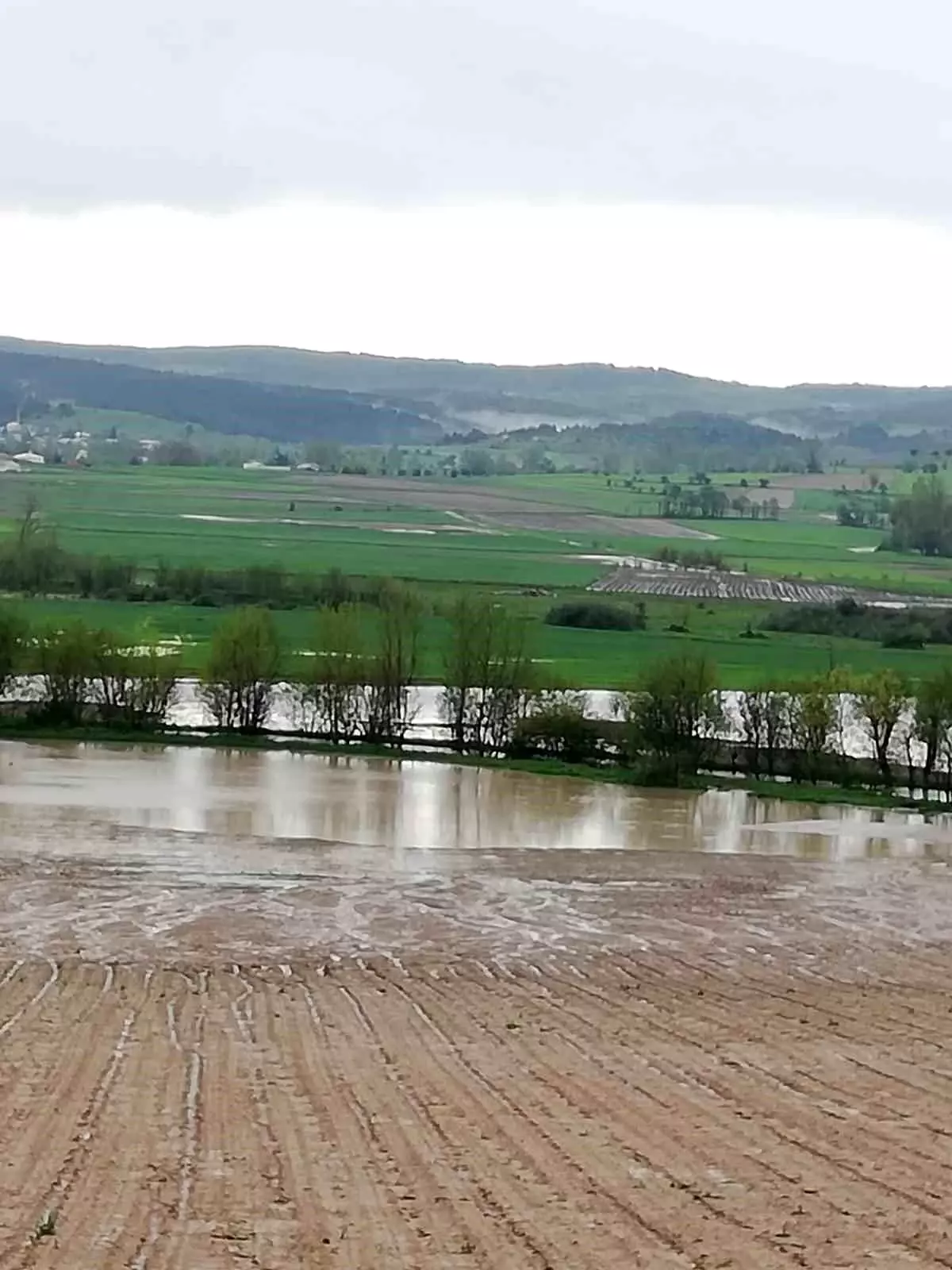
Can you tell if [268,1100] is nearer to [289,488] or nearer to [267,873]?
[267,873]

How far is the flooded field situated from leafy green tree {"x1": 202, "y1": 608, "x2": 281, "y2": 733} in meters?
13.4

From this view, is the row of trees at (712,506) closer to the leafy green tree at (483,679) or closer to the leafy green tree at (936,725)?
the leafy green tree at (483,679)

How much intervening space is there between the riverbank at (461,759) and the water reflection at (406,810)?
21.6 inches

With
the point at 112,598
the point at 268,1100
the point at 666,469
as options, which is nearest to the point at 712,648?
the point at 112,598

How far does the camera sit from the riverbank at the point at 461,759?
36781mm

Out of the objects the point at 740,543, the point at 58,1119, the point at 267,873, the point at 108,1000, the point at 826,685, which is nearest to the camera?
the point at 58,1119

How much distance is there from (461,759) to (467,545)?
46.7 meters

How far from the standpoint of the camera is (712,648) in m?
54.5

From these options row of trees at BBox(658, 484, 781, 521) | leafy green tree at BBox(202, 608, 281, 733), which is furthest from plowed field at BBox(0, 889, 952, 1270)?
row of trees at BBox(658, 484, 781, 521)

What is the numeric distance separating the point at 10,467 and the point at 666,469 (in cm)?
6734

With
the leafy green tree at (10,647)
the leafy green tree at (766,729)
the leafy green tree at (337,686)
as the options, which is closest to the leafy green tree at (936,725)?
the leafy green tree at (766,729)

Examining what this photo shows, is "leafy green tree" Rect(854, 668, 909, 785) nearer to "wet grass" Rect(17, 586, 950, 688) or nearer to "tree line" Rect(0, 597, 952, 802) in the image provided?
"tree line" Rect(0, 597, 952, 802)

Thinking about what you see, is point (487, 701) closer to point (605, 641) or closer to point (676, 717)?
point (676, 717)

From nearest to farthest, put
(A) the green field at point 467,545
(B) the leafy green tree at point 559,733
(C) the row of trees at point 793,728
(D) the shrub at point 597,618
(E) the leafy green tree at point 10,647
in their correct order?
(C) the row of trees at point 793,728 → (B) the leafy green tree at point 559,733 → (E) the leafy green tree at point 10,647 → (A) the green field at point 467,545 → (D) the shrub at point 597,618
